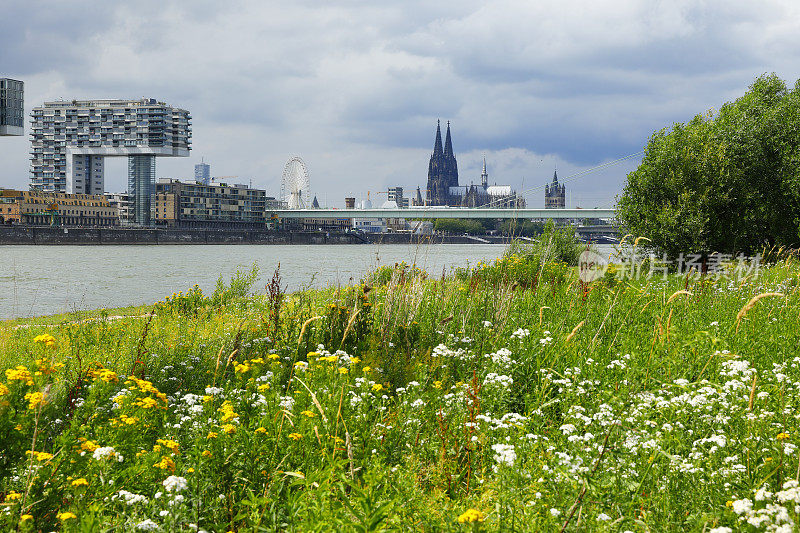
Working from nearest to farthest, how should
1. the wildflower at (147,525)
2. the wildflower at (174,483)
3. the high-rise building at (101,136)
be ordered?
the wildflower at (147,525) < the wildflower at (174,483) < the high-rise building at (101,136)

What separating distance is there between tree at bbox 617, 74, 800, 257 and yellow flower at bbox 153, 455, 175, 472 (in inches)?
757

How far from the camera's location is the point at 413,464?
10.4 feet

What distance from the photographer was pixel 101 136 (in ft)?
618

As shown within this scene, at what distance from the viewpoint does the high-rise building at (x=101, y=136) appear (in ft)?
593

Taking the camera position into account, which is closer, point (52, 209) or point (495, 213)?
point (495, 213)

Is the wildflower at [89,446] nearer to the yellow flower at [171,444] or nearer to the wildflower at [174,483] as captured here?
the yellow flower at [171,444]

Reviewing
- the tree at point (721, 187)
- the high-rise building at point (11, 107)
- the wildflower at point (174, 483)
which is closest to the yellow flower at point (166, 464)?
the wildflower at point (174, 483)

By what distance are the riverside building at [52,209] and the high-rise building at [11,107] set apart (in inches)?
539

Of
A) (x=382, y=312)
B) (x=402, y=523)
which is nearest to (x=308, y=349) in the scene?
(x=382, y=312)

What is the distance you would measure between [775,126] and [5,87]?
14078 cm

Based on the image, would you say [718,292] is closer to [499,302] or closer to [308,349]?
[499,302]

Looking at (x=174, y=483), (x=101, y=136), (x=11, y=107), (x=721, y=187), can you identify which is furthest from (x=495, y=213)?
(x=101, y=136)

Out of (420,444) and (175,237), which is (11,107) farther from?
(420,444)

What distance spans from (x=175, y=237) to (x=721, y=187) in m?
90.5
